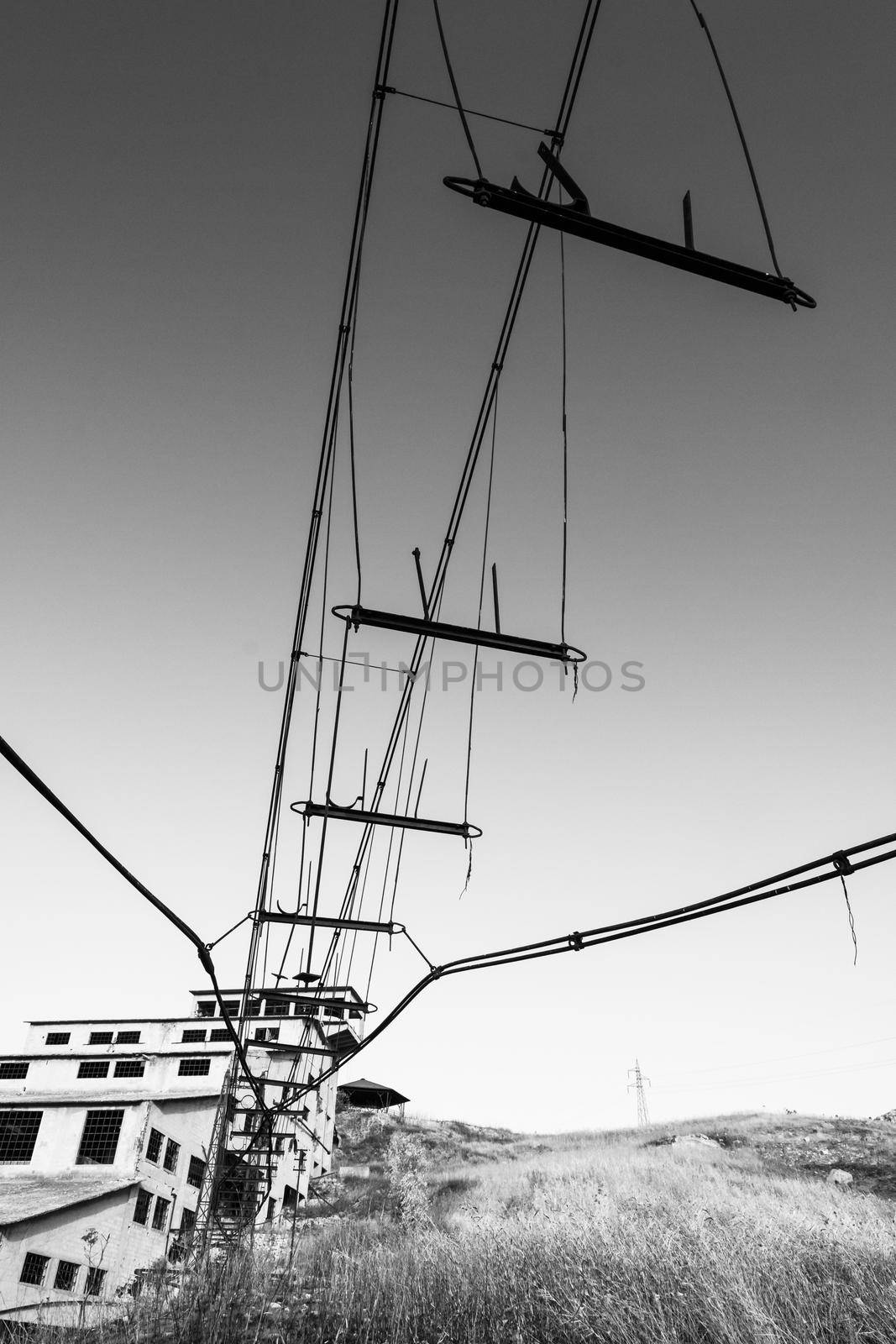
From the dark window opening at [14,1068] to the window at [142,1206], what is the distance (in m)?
14.4

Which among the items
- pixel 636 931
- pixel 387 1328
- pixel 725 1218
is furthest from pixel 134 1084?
pixel 636 931

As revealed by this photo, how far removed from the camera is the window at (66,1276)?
2550 centimetres

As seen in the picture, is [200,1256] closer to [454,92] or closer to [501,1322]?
[501,1322]

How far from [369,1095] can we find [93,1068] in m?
34.4

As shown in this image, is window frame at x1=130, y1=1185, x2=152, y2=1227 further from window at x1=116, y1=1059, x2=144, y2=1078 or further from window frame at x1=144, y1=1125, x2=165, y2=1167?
window at x1=116, y1=1059, x2=144, y2=1078

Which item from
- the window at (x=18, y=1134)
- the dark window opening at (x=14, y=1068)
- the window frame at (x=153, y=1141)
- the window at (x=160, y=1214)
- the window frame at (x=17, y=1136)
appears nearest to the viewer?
the window at (x=160, y=1214)

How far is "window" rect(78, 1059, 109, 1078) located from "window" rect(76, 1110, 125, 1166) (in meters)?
7.67

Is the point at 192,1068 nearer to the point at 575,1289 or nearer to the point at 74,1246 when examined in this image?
the point at 74,1246

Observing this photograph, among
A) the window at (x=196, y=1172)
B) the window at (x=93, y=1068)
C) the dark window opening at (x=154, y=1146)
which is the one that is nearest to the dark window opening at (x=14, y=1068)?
the window at (x=93, y=1068)

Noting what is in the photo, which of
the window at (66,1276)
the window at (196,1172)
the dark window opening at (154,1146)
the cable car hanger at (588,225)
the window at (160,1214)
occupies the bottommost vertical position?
the window at (66,1276)

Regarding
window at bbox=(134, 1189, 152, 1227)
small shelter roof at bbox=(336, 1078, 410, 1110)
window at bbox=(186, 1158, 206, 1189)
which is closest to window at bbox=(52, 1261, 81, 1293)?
window at bbox=(134, 1189, 152, 1227)

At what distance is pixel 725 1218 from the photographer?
17656 mm

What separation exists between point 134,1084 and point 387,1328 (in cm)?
3527

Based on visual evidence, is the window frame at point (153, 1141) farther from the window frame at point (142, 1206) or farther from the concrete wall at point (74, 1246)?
the concrete wall at point (74, 1246)
